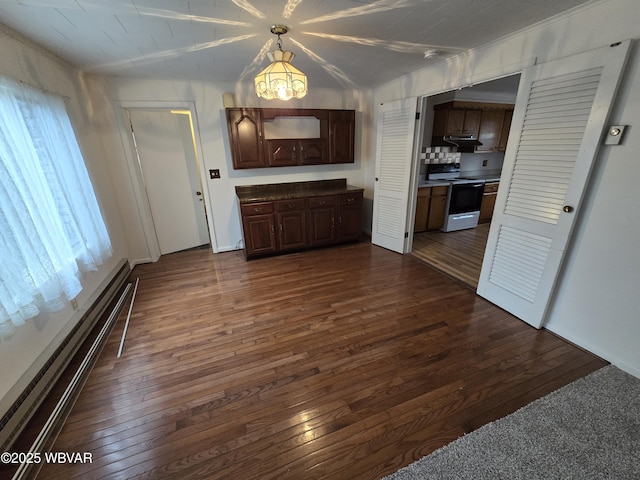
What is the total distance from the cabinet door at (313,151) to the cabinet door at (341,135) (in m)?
0.11

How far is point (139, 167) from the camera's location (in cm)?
350

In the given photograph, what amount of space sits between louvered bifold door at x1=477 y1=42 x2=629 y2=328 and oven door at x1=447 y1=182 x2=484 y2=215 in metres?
2.31

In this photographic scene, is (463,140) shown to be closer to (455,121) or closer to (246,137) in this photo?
(455,121)

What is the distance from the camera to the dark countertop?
12.4ft

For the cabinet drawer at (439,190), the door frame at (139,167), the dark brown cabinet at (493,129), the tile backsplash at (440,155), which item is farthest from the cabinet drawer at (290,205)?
the dark brown cabinet at (493,129)

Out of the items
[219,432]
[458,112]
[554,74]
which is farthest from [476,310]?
[458,112]

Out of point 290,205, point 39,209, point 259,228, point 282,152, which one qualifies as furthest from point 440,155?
point 39,209

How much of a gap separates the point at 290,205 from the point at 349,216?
0.96 metres

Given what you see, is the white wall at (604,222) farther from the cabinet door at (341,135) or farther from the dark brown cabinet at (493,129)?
the dark brown cabinet at (493,129)

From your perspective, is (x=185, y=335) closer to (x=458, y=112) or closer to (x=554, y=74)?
(x=554, y=74)

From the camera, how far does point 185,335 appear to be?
2.24 m

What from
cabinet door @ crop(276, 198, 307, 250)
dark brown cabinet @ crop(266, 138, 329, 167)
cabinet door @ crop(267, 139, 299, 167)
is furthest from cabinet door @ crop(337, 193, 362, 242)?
cabinet door @ crop(267, 139, 299, 167)

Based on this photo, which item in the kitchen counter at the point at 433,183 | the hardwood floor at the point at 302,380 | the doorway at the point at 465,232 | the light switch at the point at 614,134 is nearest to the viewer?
the hardwood floor at the point at 302,380

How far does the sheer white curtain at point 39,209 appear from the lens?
1.51 metres
